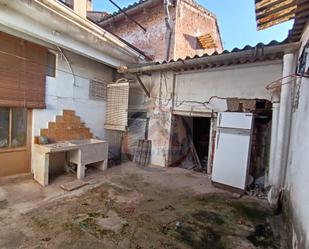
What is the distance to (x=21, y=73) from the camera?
4.77m

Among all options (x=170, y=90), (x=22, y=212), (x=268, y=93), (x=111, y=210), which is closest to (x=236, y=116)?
(x=268, y=93)

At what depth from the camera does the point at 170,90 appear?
6.68 m

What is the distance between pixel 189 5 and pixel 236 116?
5.98 meters

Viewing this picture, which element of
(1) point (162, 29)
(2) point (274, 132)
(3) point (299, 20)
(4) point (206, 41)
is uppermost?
(4) point (206, 41)

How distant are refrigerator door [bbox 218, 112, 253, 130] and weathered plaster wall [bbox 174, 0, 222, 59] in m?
4.14

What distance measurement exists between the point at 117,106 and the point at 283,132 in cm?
471

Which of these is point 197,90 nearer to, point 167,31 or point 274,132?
point 274,132

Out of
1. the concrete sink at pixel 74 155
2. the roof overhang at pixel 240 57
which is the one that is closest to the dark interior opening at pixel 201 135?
the roof overhang at pixel 240 57

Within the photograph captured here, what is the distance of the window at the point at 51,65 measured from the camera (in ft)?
17.6

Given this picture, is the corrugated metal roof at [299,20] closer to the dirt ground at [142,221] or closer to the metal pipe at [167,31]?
the dirt ground at [142,221]

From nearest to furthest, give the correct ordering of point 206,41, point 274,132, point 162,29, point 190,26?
1. point 274,132
2. point 162,29
3. point 190,26
4. point 206,41

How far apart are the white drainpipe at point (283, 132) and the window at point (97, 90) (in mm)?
5250

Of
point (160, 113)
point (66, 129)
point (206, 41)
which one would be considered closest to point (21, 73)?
point (66, 129)

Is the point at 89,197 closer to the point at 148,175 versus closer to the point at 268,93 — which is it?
the point at 148,175
